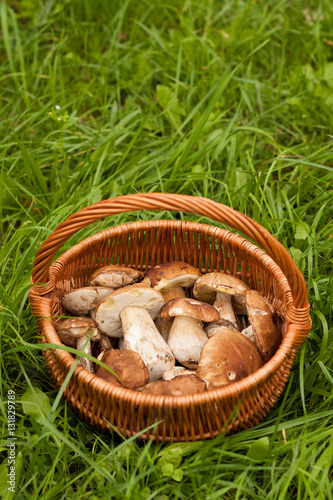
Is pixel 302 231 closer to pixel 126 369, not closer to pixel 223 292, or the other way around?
pixel 223 292

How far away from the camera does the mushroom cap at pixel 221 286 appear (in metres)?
2.08

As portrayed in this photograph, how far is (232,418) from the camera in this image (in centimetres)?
168

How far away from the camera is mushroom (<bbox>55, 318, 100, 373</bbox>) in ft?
6.36

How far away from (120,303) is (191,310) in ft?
0.96

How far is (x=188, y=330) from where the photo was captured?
1995 millimetres

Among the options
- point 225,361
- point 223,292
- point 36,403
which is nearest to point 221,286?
point 223,292

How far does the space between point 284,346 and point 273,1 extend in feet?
11.5

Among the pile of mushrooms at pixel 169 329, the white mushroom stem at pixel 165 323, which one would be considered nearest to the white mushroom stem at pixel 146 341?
the pile of mushrooms at pixel 169 329

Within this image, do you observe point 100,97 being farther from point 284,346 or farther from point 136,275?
point 284,346

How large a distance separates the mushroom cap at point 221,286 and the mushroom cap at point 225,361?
28cm

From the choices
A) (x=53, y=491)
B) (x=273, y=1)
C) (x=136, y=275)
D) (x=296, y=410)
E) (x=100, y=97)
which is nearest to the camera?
(x=53, y=491)

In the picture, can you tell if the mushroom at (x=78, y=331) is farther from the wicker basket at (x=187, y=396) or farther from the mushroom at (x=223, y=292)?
the mushroom at (x=223, y=292)

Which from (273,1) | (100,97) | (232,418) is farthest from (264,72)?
(232,418)

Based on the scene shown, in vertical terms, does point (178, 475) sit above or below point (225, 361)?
below
